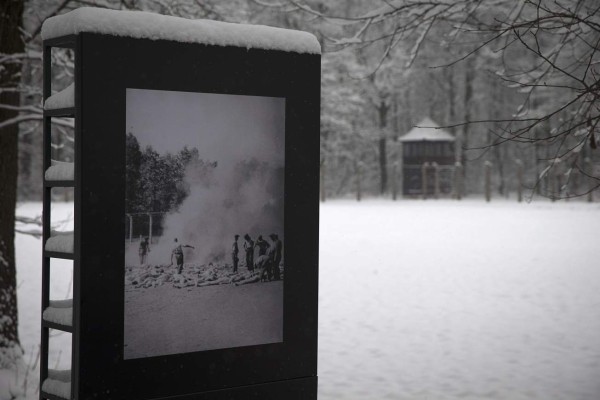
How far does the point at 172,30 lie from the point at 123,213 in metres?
1.02

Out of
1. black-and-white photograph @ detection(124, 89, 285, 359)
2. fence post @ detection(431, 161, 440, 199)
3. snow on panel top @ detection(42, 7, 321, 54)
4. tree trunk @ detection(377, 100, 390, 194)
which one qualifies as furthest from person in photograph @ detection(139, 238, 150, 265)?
tree trunk @ detection(377, 100, 390, 194)

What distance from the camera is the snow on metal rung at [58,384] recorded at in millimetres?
4039

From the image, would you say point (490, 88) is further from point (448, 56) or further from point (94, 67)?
point (94, 67)

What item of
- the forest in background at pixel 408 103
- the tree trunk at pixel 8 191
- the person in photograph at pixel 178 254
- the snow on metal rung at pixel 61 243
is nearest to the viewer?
the snow on metal rung at pixel 61 243

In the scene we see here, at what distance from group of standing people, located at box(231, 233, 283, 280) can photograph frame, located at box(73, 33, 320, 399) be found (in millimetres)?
73

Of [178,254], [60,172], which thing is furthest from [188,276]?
[60,172]

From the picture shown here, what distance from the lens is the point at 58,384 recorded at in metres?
4.13

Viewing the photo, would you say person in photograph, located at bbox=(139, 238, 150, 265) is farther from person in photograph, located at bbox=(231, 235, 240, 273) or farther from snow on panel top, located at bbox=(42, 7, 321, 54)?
snow on panel top, located at bbox=(42, 7, 321, 54)

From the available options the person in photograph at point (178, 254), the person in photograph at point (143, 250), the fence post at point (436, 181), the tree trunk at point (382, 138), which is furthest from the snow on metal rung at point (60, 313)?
the tree trunk at point (382, 138)

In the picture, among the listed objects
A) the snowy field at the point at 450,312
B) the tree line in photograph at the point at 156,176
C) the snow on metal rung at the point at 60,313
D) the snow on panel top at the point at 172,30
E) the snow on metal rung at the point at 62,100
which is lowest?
the snowy field at the point at 450,312

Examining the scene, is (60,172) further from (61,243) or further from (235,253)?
(235,253)

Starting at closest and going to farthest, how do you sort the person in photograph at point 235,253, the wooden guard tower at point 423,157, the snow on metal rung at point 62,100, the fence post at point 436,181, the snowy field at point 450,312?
1. the snow on metal rung at point 62,100
2. the person in photograph at point 235,253
3. the snowy field at point 450,312
4. the fence post at point 436,181
5. the wooden guard tower at point 423,157

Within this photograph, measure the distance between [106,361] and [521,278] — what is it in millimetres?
9648

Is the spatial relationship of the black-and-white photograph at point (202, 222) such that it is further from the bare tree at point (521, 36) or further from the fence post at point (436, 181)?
the fence post at point (436, 181)
